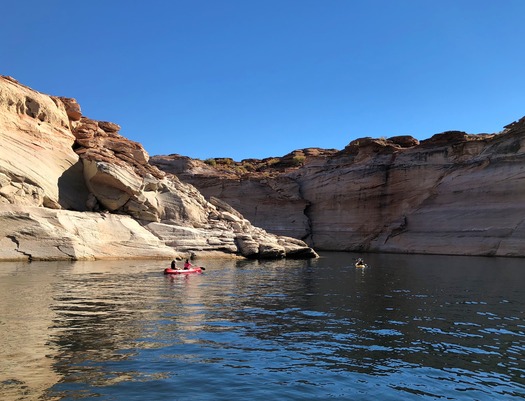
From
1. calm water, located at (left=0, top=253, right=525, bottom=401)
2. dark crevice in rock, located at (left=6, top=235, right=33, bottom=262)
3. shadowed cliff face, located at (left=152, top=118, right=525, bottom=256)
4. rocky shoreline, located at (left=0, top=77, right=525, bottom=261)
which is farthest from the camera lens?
shadowed cliff face, located at (left=152, top=118, right=525, bottom=256)

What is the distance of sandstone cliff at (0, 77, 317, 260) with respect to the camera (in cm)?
3128

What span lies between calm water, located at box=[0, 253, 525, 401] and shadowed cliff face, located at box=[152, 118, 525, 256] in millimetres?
30235

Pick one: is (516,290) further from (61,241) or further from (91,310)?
(61,241)

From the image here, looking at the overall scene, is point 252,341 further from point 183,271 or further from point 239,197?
point 239,197

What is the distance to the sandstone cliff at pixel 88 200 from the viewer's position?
31281 mm

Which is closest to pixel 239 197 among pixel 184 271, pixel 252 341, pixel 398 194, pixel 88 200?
pixel 398 194

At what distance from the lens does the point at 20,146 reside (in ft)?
116

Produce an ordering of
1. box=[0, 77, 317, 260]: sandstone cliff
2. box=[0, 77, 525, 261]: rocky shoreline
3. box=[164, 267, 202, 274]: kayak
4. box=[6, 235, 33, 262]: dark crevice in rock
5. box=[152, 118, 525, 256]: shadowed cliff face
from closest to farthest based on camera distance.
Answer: box=[164, 267, 202, 274]: kayak, box=[6, 235, 33, 262]: dark crevice in rock, box=[0, 77, 317, 260]: sandstone cliff, box=[0, 77, 525, 261]: rocky shoreline, box=[152, 118, 525, 256]: shadowed cliff face

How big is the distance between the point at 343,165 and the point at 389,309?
50563mm

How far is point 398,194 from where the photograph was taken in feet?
199

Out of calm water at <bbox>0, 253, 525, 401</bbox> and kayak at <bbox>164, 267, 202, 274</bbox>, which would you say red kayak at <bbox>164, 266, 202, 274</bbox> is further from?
calm water at <bbox>0, 253, 525, 401</bbox>

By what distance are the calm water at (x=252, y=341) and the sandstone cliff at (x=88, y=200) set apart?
8.80 meters

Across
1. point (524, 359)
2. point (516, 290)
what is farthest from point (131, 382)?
point (516, 290)

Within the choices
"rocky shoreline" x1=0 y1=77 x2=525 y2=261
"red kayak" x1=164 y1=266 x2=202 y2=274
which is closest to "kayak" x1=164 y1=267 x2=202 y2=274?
"red kayak" x1=164 y1=266 x2=202 y2=274
